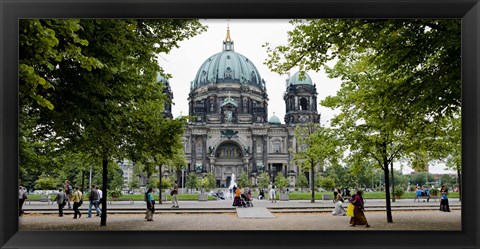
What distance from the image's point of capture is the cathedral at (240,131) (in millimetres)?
23422

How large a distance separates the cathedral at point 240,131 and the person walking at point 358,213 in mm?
7853

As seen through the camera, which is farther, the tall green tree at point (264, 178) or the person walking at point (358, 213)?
the tall green tree at point (264, 178)

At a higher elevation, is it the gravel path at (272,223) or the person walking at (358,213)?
the person walking at (358,213)

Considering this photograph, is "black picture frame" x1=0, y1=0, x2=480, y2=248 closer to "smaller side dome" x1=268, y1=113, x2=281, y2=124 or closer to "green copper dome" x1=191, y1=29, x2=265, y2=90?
"green copper dome" x1=191, y1=29, x2=265, y2=90

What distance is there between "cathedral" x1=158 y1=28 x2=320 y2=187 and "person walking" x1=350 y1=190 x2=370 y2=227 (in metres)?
7.85

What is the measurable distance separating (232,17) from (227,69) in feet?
57.3

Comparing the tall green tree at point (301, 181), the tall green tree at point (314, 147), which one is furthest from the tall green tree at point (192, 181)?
the tall green tree at point (314, 147)

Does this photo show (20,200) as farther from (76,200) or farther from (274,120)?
(274,120)

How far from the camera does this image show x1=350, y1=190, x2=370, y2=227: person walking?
41.7 ft

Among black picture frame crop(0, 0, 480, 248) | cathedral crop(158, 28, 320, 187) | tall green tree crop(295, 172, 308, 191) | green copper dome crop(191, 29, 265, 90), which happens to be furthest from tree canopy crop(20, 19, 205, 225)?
tall green tree crop(295, 172, 308, 191)

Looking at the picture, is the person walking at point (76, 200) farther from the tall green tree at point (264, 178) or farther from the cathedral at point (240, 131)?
the tall green tree at point (264, 178)

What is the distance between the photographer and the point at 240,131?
1159 inches
